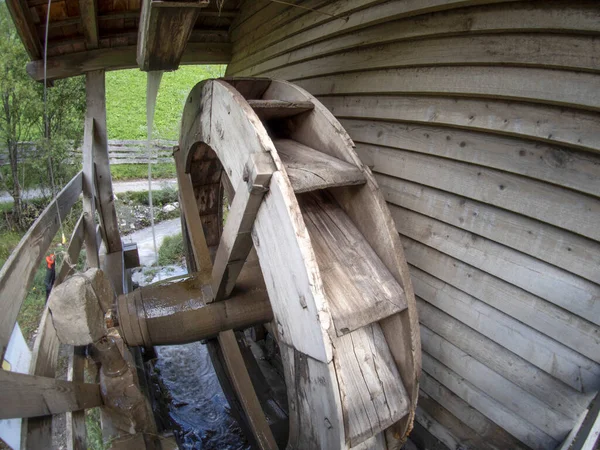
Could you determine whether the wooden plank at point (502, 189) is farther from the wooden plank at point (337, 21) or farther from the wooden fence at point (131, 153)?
the wooden fence at point (131, 153)

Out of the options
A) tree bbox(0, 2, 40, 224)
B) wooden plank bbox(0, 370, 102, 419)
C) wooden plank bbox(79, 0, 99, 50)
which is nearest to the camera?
wooden plank bbox(0, 370, 102, 419)

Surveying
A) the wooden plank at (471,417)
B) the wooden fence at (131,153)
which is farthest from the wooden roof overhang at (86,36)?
the wooden fence at (131,153)

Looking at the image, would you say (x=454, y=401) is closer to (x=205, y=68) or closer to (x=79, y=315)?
(x=79, y=315)

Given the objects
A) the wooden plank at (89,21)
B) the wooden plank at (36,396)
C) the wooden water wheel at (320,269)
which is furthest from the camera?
the wooden plank at (89,21)

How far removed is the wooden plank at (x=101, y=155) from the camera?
147 inches

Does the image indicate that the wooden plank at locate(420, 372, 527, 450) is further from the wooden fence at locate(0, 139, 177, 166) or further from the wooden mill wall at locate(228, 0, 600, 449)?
the wooden fence at locate(0, 139, 177, 166)

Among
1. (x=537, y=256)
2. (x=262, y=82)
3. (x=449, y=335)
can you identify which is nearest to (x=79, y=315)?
(x=262, y=82)

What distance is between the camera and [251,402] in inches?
87.4

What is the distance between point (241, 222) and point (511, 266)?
136cm

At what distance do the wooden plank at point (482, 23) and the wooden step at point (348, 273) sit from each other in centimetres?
111

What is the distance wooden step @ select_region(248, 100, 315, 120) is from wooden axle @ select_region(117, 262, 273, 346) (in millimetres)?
1086

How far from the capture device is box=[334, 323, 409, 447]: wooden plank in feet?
4.90

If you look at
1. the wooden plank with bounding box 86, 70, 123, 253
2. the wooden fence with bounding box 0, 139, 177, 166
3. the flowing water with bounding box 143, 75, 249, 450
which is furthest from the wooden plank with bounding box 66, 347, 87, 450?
the wooden fence with bounding box 0, 139, 177, 166

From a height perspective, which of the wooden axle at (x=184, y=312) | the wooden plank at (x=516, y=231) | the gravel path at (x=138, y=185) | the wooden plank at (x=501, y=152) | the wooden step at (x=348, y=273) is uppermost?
the wooden plank at (x=501, y=152)
